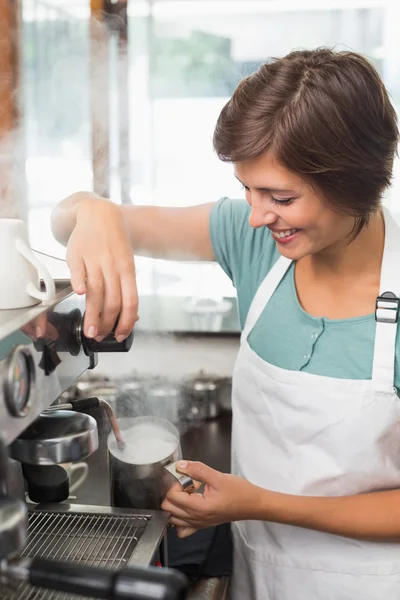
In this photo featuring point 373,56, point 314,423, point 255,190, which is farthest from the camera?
point 373,56

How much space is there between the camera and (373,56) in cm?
198

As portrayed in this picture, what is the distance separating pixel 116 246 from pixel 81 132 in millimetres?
1264

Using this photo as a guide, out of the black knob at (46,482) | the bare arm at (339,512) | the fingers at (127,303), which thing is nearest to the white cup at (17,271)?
the fingers at (127,303)

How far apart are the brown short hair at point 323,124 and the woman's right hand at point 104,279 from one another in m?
0.26

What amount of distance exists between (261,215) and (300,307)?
0.25 metres

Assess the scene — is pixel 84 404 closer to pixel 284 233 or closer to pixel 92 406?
pixel 92 406

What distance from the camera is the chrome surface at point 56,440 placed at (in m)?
0.77

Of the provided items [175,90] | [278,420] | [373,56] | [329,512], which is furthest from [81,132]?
[329,512]

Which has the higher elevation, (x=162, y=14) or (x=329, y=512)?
(x=162, y=14)

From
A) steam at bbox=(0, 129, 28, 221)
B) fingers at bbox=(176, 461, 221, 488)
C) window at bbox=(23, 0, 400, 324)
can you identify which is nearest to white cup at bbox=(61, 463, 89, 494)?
fingers at bbox=(176, 461, 221, 488)

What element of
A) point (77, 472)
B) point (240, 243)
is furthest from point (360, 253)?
point (77, 472)

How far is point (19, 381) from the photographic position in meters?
0.65

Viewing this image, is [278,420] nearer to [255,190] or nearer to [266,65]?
[255,190]

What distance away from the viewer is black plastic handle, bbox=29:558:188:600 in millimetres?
470
